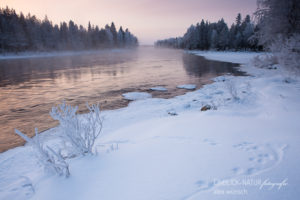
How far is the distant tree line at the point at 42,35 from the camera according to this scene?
51191mm

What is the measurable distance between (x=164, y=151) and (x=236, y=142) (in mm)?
1559

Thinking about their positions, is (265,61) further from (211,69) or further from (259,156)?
(259,156)

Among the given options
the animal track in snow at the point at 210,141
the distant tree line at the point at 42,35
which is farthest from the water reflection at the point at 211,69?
the distant tree line at the point at 42,35

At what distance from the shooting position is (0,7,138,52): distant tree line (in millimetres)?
51191

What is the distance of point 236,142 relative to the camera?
344 cm

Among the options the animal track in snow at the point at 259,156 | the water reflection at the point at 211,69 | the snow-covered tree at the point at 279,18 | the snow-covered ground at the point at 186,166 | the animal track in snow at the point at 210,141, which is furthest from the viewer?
the water reflection at the point at 211,69

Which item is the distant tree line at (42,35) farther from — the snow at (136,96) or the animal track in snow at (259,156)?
the animal track in snow at (259,156)

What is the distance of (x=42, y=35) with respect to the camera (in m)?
60.6

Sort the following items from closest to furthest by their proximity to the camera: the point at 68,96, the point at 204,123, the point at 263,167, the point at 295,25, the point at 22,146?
the point at 263,167
the point at 204,123
the point at 22,146
the point at 68,96
the point at 295,25

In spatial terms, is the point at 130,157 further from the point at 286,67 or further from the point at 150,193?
the point at 286,67

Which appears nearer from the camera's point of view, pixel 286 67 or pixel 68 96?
pixel 286 67

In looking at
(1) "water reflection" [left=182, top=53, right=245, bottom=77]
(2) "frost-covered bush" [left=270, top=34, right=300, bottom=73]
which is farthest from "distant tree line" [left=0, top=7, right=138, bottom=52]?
(2) "frost-covered bush" [left=270, top=34, right=300, bottom=73]

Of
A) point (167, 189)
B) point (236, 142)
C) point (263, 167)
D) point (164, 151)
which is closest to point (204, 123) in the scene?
point (236, 142)

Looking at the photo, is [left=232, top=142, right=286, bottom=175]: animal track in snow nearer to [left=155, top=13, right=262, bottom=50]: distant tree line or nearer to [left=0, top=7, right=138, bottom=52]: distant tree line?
[left=155, top=13, right=262, bottom=50]: distant tree line
